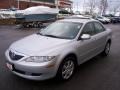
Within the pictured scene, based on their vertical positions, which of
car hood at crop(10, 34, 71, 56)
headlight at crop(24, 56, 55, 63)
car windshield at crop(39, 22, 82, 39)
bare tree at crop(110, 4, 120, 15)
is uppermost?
bare tree at crop(110, 4, 120, 15)

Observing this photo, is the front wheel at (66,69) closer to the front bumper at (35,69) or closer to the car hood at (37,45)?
the front bumper at (35,69)

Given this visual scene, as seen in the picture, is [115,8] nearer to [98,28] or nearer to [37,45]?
[98,28]

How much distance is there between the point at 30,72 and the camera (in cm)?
428

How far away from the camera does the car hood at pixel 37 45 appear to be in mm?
4504

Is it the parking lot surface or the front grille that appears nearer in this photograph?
the front grille

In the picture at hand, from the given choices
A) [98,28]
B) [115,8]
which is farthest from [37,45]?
[115,8]

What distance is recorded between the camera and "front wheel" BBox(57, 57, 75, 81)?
464 cm

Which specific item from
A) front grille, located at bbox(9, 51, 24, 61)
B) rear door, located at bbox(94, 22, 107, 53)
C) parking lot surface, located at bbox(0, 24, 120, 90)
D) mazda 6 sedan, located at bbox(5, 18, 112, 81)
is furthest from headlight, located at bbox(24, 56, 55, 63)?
rear door, located at bbox(94, 22, 107, 53)

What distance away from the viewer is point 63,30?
18.8 ft

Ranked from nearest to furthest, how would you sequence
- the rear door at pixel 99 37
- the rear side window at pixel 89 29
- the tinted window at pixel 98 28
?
the rear side window at pixel 89 29 → the rear door at pixel 99 37 → the tinted window at pixel 98 28

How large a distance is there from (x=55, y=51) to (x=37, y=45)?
0.56 meters

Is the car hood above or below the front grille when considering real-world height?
above

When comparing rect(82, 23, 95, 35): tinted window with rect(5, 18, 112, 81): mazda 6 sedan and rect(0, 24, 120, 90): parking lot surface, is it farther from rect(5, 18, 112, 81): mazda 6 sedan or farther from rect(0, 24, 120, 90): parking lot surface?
rect(0, 24, 120, 90): parking lot surface

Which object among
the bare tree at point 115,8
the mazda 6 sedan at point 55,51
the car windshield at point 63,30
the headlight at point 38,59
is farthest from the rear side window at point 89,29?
the bare tree at point 115,8
